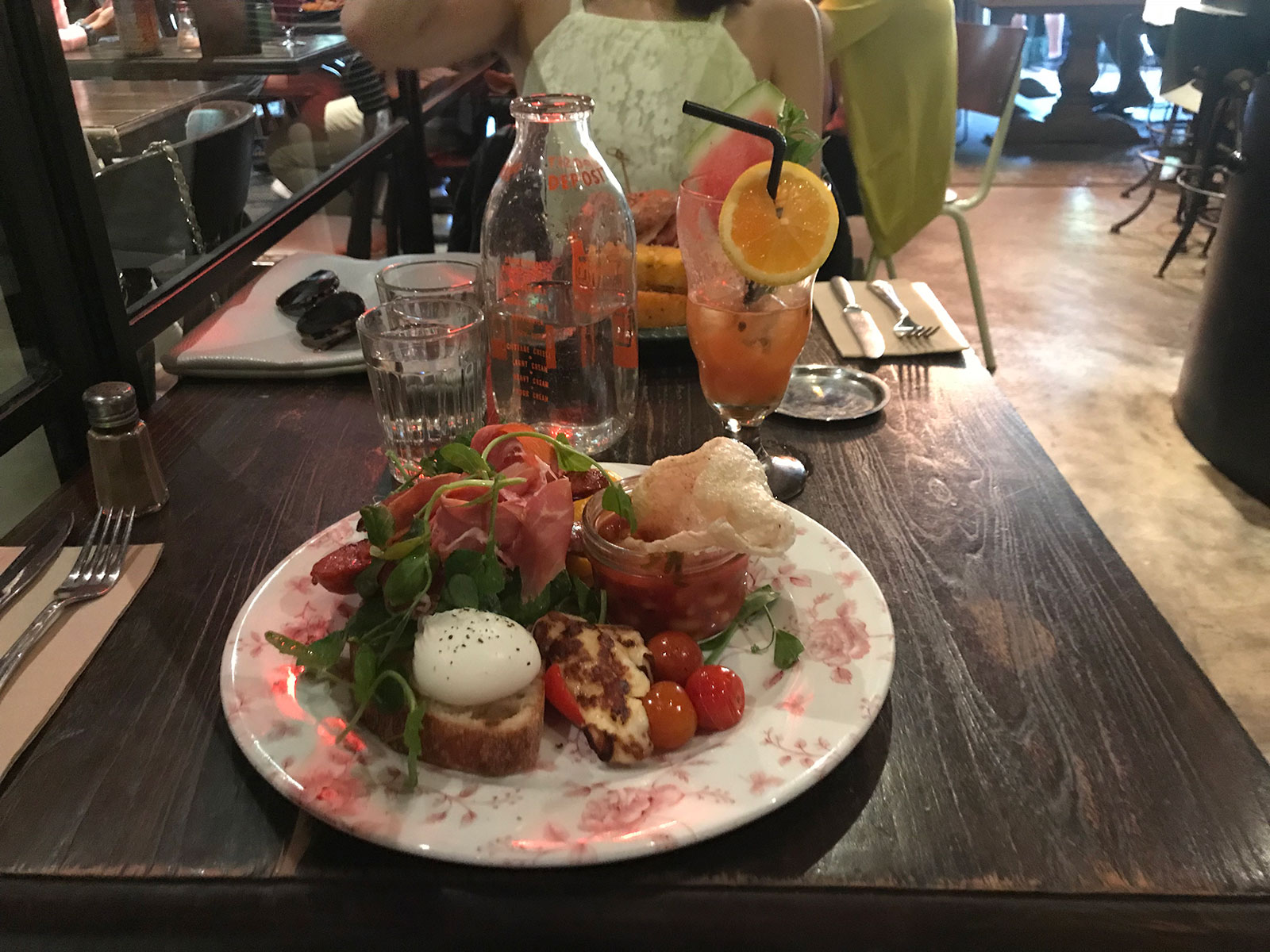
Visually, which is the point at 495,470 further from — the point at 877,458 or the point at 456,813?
the point at 877,458


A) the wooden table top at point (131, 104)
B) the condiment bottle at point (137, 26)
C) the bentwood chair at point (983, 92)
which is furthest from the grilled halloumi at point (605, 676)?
the bentwood chair at point (983, 92)

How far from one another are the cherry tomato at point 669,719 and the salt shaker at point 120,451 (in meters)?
0.56

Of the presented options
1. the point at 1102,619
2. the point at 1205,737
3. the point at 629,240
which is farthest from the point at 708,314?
the point at 1205,737

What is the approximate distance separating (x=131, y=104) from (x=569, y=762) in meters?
1.22

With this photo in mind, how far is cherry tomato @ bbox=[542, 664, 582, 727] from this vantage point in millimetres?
577

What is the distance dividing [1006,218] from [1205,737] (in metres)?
4.65

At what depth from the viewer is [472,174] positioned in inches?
81.9

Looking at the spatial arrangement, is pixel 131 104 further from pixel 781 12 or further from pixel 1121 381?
pixel 1121 381

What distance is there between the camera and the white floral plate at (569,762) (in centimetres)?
50

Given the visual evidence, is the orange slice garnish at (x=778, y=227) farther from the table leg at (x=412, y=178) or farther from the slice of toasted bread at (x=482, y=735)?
the table leg at (x=412, y=178)

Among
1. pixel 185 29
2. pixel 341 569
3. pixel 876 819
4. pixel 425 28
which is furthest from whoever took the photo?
pixel 425 28

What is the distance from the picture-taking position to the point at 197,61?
155 cm

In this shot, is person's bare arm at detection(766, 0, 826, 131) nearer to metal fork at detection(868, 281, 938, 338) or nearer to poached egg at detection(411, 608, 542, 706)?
metal fork at detection(868, 281, 938, 338)

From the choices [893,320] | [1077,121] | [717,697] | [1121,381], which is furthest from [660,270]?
[1077,121]
